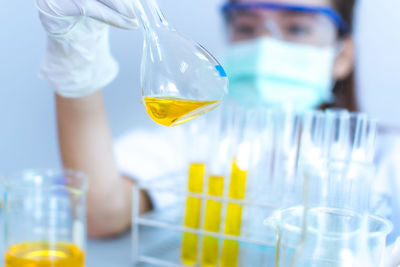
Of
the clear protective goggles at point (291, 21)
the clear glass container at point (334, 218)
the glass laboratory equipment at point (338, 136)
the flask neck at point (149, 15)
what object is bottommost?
the clear glass container at point (334, 218)

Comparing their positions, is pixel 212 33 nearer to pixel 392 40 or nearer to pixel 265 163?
pixel 392 40

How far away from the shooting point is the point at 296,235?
576 millimetres

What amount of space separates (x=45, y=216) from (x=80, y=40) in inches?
14.2

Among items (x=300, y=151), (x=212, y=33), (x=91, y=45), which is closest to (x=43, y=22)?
(x=91, y=45)

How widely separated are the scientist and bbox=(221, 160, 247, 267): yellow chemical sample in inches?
8.5

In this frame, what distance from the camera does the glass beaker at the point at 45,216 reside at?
82 cm

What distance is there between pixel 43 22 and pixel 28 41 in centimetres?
62

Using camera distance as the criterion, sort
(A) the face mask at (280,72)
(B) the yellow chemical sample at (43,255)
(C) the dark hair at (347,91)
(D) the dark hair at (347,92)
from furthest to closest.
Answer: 1. (D) the dark hair at (347,92)
2. (C) the dark hair at (347,91)
3. (A) the face mask at (280,72)
4. (B) the yellow chemical sample at (43,255)

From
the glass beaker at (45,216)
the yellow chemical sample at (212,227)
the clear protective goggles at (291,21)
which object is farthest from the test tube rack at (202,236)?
the clear protective goggles at (291,21)

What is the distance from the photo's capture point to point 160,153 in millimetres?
1718

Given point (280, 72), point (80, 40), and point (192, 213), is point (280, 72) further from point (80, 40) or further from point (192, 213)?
point (80, 40)

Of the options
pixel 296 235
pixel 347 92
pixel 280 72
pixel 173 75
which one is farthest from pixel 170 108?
pixel 347 92

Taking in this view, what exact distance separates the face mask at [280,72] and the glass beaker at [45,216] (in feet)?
2.77

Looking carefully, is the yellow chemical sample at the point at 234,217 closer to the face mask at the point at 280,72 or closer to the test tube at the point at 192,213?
the test tube at the point at 192,213
